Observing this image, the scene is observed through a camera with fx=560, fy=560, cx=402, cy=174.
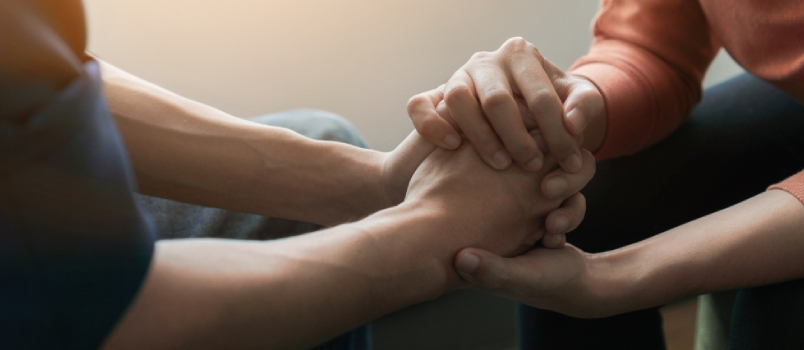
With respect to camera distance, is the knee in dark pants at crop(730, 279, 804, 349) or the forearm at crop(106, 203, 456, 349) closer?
the forearm at crop(106, 203, 456, 349)

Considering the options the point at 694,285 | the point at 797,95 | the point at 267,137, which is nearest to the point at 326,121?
the point at 267,137

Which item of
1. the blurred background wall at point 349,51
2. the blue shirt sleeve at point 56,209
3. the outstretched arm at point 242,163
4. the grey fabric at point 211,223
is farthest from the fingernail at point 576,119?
the blurred background wall at point 349,51

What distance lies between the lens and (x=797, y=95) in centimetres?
84

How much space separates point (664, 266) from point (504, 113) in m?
0.27

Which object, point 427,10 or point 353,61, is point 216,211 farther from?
point 427,10

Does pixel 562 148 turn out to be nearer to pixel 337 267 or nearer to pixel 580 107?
pixel 580 107

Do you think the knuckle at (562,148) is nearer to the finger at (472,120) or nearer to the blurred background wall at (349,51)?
the finger at (472,120)

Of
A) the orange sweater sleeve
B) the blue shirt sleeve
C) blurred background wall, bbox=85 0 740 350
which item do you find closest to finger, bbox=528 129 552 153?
the orange sweater sleeve

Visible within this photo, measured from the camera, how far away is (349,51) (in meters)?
1.48

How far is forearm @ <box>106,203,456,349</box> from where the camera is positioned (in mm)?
422

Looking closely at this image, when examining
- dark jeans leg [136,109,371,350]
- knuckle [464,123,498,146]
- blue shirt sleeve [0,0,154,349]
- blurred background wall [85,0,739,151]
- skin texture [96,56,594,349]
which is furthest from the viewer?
blurred background wall [85,0,739,151]

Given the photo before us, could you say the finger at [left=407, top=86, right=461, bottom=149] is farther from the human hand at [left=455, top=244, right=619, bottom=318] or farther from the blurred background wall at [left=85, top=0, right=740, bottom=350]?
the blurred background wall at [left=85, top=0, right=740, bottom=350]

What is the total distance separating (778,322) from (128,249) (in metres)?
0.67

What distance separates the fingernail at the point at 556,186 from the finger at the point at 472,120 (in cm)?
6
